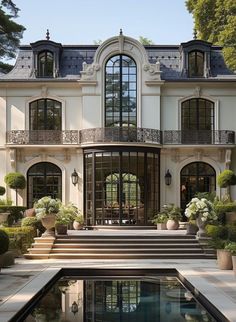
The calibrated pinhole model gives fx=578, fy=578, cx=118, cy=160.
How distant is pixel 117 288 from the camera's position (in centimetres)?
1307

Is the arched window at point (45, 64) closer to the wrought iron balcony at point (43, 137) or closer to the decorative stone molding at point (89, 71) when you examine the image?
the decorative stone molding at point (89, 71)

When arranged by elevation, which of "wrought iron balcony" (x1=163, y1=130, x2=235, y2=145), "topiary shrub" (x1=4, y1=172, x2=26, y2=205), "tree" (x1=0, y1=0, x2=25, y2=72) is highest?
"tree" (x1=0, y1=0, x2=25, y2=72)

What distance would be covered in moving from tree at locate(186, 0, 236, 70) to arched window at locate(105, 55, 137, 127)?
5.77m

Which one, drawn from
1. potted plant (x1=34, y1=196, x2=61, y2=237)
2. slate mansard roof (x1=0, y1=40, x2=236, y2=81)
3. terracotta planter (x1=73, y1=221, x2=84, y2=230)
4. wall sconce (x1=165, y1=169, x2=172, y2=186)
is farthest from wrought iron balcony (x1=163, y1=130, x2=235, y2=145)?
potted plant (x1=34, y1=196, x2=61, y2=237)

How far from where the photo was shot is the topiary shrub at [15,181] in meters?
25.3

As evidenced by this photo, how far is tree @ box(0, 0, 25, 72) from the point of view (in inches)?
1303

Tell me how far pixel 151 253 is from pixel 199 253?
1.53 meters

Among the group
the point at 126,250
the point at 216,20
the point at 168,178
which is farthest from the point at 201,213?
the point at 216,20

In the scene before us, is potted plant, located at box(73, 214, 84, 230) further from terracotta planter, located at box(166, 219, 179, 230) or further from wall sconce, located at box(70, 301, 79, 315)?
wall sconce, located at box(70, 301, 79, 315)

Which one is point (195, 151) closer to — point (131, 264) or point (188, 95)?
point (188, 95)

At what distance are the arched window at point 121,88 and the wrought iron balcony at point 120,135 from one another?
46.3 inches

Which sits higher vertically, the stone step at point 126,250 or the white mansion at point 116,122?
the white mansion at point 116,122

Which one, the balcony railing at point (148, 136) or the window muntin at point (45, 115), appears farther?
the window muntin at point (45, 115)

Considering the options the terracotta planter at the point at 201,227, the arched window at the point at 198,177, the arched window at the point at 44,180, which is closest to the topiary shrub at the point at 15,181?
the arched window at the point at 44,180
